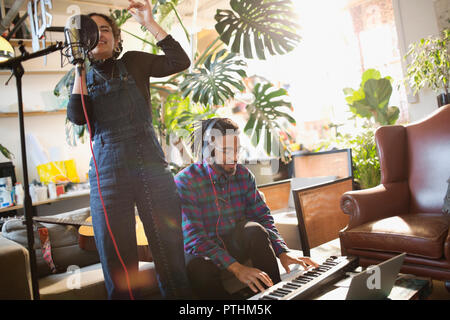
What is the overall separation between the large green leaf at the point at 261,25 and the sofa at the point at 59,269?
142 centimetres

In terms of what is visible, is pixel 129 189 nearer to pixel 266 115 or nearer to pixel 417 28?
pixel 266 115

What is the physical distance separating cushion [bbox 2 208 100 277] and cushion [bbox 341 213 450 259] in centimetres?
140

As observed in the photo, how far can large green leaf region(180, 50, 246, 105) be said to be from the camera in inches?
99.0

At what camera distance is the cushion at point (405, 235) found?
1643 mm

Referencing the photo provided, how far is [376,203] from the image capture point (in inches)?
81.9

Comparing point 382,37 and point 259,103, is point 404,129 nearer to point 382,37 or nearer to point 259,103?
point 259,103

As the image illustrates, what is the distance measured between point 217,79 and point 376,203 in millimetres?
1297

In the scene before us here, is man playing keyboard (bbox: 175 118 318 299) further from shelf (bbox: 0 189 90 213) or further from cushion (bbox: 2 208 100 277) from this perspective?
shelf (bbox: 0 189 90 213)

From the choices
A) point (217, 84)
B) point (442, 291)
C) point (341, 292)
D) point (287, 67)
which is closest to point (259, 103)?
point (217, 84)

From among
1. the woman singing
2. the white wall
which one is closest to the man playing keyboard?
the woman singing

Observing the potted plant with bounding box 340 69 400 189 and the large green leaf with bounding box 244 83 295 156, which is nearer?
the large green leaf with bounding box 244 83 295 156

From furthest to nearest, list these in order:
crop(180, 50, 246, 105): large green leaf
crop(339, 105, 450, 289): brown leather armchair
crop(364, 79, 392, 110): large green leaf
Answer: crop(364, 79, 392, 110): large green leaf, crop(180, 50, 246, 105): large green leaf, crop(339, 105, 450, 289): brown leather armchair

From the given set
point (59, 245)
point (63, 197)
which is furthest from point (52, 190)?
point (59, 245)

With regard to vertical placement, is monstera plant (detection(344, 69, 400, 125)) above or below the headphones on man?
above
